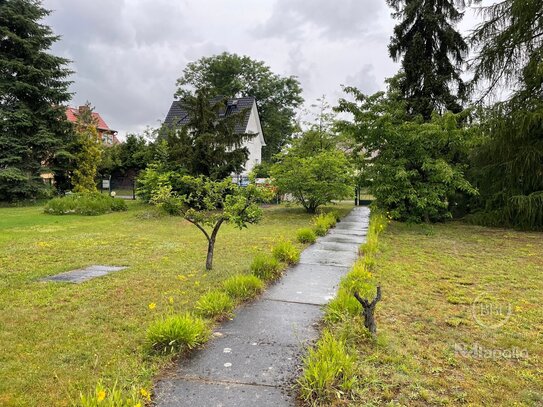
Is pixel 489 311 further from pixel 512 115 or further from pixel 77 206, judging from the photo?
pixel 77 206

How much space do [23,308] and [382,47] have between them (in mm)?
15306

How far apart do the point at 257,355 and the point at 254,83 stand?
35.2 metres

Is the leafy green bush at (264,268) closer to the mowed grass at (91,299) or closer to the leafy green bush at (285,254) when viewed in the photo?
the mowed grass at (91,299)

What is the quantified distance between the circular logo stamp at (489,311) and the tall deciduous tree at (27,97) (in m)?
19.8

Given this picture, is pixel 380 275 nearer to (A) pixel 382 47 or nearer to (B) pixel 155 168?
(B) pixel 155 168

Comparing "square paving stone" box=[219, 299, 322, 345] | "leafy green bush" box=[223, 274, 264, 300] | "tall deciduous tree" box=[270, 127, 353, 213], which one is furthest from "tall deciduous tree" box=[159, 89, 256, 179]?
"square paving stone" box=[219, 299, 322, 345]

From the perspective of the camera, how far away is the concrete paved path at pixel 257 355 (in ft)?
7.76

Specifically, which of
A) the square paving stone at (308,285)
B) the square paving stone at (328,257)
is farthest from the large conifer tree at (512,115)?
the square paving stone at (308,285)

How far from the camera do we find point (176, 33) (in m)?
15.8

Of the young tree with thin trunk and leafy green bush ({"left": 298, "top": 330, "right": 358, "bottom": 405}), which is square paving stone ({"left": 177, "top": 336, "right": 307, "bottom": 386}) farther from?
the young tree with thin trunk

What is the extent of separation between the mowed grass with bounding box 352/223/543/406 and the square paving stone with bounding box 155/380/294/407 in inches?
22.0

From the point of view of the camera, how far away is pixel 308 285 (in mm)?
4949

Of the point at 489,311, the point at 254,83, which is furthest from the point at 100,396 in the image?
the point at 254,83

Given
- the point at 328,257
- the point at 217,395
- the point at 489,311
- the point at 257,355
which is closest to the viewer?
the point at 217,395
